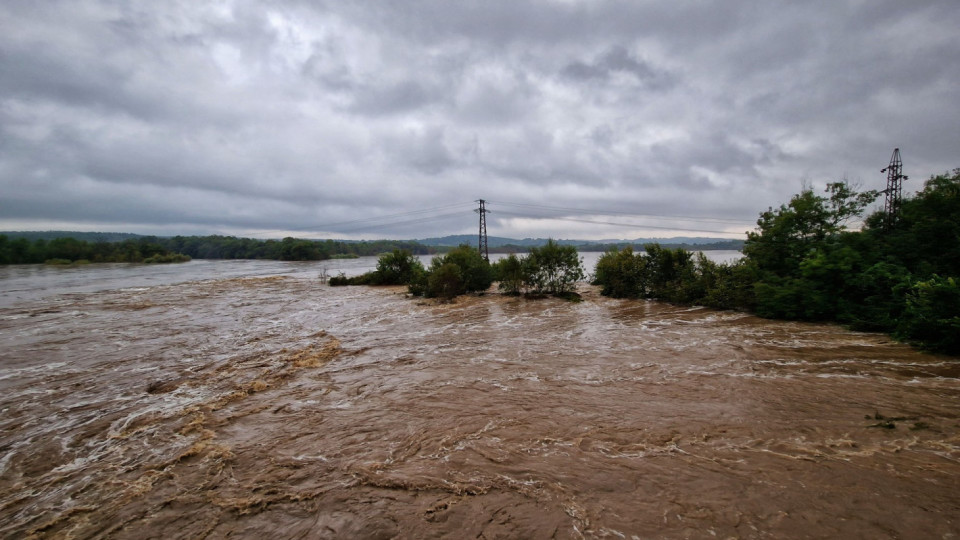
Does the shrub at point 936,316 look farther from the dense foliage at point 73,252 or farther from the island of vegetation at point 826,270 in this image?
the dense foliage at point 73,252

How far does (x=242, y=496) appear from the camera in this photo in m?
3.98

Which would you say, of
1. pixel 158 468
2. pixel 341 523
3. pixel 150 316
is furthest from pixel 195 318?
pixel 341 523

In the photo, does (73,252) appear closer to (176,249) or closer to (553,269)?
(176,249)

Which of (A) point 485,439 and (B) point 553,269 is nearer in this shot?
(A) point 485,439

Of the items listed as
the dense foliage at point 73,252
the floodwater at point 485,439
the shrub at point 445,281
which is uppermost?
the dense foliage at point 73,252

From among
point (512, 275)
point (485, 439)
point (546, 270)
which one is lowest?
point (485, 439)

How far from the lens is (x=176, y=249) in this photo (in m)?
113

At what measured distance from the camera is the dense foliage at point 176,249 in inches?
2702

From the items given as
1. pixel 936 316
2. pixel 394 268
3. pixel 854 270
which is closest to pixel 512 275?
pixel 394 268

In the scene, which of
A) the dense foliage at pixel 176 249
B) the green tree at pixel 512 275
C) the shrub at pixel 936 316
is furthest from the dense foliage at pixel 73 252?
the shrub at pixel 936 316

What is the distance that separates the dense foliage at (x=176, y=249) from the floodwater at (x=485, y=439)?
25872 millimetres

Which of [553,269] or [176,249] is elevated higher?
[176,249]

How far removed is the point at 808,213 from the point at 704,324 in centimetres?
627

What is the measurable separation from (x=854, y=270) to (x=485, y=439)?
15.3 meters
